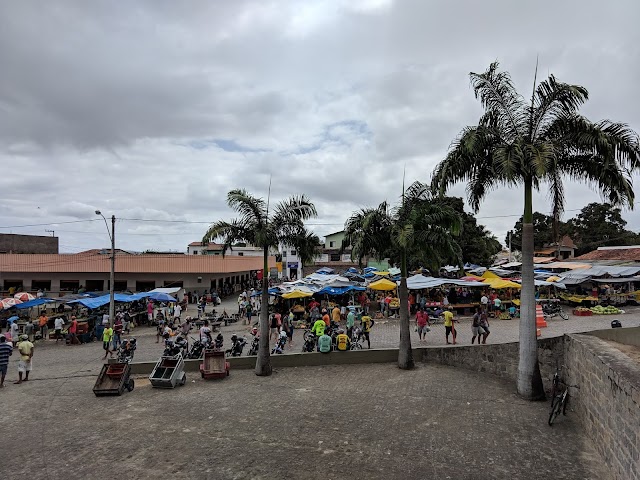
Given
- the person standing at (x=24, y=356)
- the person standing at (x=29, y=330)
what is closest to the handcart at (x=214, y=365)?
the person standing at (x=24, y=356)

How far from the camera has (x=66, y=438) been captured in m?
8.29

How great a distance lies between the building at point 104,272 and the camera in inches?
1356

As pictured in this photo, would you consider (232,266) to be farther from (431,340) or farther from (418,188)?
(418,188)

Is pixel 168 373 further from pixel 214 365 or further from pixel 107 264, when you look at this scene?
pixel 107 264

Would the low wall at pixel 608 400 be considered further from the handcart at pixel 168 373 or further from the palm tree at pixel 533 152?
the handcart at pixel 168 373

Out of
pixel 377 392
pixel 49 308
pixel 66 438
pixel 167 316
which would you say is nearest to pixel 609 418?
pixel 377 392

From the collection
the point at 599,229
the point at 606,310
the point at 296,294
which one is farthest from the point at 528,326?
the point at 599,229

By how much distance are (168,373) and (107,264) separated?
1063 inches

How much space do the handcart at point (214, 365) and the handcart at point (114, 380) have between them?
2.01 meters

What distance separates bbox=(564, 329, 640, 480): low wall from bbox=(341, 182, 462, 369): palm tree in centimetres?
461

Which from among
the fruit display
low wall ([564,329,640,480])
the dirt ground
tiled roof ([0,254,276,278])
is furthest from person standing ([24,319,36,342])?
the fruit display

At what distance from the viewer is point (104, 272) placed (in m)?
35.2

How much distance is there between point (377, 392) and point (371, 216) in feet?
17.0

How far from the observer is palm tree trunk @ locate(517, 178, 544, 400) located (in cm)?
976
